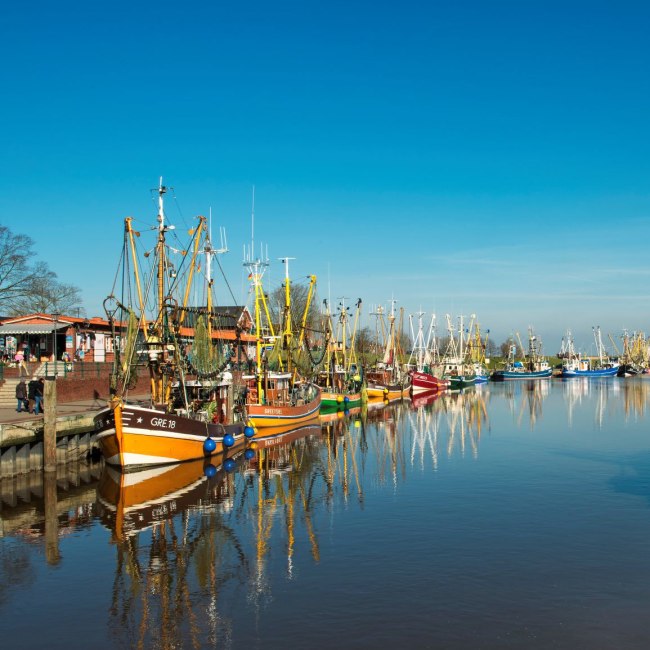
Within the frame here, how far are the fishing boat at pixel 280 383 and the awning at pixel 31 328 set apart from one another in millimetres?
14350

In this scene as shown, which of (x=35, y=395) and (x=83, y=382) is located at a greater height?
(x=83, y=382)

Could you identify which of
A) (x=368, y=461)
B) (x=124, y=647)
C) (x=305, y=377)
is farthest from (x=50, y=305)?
(x=124, y=647)

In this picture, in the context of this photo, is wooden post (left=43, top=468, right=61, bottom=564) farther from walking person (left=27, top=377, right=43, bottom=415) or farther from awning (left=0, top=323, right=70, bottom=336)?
awning (left=0, top=323, right=70, bottom=336)

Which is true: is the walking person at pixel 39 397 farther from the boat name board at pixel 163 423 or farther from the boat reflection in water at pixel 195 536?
the boat name board at pixel 163 423

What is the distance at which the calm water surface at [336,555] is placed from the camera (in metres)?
16.0

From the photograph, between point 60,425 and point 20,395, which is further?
point 20,395

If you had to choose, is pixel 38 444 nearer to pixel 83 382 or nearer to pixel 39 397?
pixel 39 397

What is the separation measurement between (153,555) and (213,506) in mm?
6749

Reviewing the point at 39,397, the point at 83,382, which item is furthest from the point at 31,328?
the point at 39,397

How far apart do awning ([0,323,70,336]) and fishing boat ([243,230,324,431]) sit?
14.3m

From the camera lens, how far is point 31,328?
55250 millimetres

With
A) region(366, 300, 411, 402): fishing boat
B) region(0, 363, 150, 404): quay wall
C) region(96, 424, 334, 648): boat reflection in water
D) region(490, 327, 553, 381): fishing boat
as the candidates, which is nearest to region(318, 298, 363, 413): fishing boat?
region(366, 300, 411, 402): fishing boat

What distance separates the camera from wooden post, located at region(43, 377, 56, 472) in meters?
32.8

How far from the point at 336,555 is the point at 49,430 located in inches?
676
